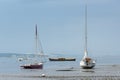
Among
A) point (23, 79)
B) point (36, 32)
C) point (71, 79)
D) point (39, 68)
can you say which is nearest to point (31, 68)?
point (39, 68)

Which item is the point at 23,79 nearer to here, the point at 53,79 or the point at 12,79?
the point at 12,79

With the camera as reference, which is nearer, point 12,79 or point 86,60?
point 12,79

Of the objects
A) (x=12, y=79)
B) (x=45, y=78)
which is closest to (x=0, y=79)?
(x=12, y=79)

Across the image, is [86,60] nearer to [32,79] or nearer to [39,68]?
[39,68]

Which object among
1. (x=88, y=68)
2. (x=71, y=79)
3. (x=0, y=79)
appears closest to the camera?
(x=71, y=79)

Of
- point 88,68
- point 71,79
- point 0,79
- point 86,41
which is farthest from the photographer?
point 86,41

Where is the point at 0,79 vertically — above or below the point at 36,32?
below

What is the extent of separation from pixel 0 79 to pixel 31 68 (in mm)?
43642

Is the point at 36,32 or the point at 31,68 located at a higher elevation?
the point at 36,32

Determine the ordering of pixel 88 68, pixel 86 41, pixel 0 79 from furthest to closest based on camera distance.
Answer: pixel 86 41 → pixel 88 68 → pixel 0 79

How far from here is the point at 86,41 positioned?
12081 centimetres

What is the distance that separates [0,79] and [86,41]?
49026 millimetres

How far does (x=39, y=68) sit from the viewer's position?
118 meters

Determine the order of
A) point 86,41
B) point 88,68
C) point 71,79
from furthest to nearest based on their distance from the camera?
point 86,41 → point 88,68 → point 71,79
